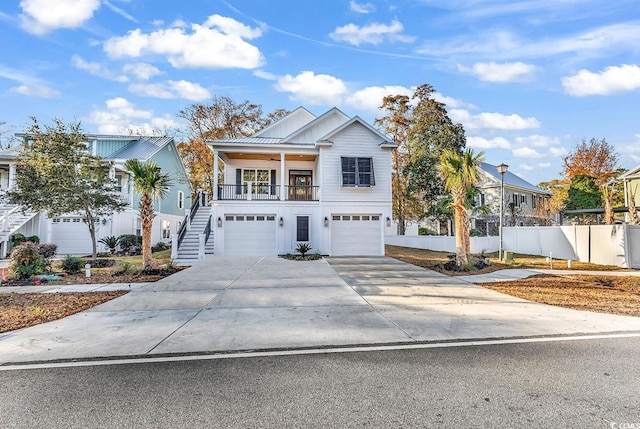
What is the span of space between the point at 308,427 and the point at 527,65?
20.6m

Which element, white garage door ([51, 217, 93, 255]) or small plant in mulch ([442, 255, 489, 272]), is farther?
white garage door ([51, 217, 93, 255])

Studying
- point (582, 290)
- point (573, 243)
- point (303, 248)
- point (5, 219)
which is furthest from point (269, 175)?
point (573, 243)

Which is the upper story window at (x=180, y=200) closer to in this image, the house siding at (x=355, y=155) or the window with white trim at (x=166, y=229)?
the window with white trim at (x=166, y=229)

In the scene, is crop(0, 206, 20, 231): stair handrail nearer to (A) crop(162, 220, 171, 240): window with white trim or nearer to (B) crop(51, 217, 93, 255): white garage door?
(B) crop(51, 217, 93, 255): white garage door

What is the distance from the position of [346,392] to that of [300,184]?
18.4 m

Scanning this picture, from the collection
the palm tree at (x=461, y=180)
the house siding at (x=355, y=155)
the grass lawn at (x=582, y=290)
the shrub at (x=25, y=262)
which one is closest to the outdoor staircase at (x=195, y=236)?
the shrub at (x=25, y=262)

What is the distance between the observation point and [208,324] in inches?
230

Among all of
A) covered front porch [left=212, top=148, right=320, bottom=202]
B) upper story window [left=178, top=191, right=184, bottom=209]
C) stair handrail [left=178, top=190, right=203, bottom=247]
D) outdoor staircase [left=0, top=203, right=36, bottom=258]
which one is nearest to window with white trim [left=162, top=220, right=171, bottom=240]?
upper story window [left=178, top=191, right=184, bottom=209]

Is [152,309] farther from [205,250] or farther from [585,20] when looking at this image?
[585,20]

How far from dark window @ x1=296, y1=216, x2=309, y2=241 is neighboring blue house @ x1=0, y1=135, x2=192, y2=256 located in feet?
34.5

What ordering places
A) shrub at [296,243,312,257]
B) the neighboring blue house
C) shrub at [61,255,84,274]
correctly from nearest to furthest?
shrub at [61,255,84,274], shrub at [296,243,312,257], the neighboring blue house

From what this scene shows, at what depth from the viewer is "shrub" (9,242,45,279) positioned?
10.7m

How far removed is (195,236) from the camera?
17.7 meters

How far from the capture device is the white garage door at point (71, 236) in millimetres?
20141
